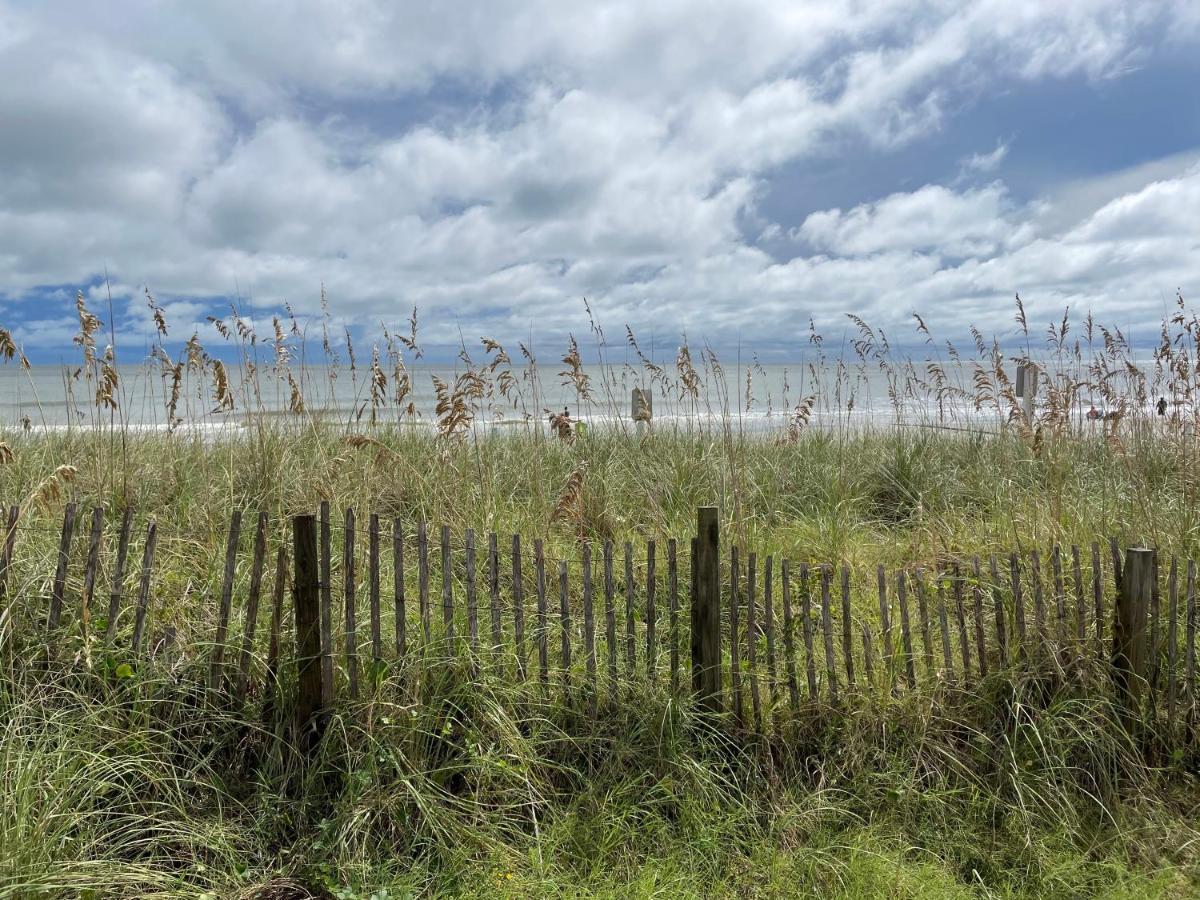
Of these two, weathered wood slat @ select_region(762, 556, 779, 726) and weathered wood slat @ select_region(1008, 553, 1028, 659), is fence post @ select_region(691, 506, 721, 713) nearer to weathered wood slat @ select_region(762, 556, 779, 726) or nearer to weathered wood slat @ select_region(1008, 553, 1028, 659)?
weathered wood slat @ select_region(762, 556, 779, 726)

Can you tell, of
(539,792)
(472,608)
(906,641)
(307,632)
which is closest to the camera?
(539,792)

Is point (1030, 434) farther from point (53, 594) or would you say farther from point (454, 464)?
point (53, 594)

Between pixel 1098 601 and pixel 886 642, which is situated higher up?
pixel 1098 601

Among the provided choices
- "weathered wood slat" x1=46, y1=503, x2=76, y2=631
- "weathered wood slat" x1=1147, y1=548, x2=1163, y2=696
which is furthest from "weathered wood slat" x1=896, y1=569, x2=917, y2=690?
"weathered wood slat" x1=46, y1=503, x2=76, y2=631

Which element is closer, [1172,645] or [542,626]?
[542,626]

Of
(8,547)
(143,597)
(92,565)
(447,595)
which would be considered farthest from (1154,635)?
(8,547)

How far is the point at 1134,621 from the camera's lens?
340cm

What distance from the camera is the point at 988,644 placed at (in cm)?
374

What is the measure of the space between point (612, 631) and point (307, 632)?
1210 millimetres

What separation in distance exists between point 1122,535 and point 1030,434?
2.07 metres

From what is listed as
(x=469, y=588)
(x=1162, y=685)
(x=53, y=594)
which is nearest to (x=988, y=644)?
(x=1162, y=685)

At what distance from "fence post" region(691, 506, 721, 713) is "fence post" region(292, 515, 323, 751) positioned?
1.52m

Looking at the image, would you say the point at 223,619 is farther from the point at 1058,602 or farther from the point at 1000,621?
the point at 1058,602

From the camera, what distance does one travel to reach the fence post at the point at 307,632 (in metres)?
2.96
